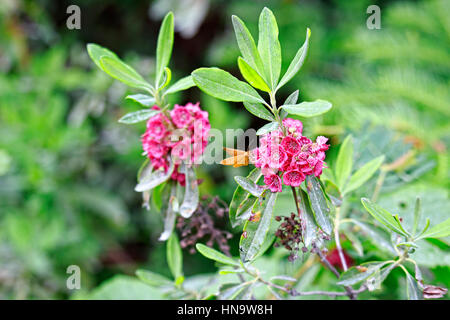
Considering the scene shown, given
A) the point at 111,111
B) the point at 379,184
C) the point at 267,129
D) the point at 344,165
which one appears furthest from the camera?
the point at 111,111

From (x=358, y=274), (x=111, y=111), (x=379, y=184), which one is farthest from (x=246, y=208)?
(x=111, y=111)

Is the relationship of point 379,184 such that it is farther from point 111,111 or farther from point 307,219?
point 111,111

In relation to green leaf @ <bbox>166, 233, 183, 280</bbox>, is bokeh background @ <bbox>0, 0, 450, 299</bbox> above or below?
above

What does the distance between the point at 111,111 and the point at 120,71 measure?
79cm

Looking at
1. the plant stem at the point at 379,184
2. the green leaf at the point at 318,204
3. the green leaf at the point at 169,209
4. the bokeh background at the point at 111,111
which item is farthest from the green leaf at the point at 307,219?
the bokeh background at the point at 111,111

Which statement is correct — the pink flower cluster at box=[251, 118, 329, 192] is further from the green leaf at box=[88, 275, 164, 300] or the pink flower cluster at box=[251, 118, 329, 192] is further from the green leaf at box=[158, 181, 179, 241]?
the green leaf at box=[88, 275, 164, 300]

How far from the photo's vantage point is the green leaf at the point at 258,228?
0.31m

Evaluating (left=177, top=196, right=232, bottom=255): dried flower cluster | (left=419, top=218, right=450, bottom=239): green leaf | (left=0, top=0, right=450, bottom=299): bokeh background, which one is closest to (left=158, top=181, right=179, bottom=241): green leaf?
(left=177, top=196, right=232, bottom=255): dried flower cluster

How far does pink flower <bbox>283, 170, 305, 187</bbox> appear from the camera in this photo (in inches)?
12.0

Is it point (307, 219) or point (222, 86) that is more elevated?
point (222, 86)

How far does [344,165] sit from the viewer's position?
0.41 meters

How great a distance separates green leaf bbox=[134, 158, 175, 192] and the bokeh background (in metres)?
0.40

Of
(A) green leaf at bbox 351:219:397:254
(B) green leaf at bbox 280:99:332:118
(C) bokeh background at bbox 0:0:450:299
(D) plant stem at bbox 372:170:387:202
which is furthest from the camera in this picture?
(C) bokeh background at bbox 0:0:450:299
